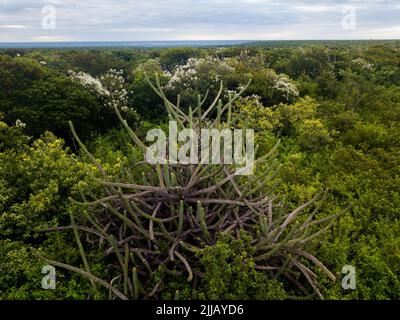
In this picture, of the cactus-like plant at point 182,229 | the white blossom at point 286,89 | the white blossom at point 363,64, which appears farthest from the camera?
the white blossom at point 363,64

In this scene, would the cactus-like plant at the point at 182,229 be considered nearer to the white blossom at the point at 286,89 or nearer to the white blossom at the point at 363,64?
the white blossom at the point at 286,89

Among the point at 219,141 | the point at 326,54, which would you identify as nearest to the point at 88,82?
the point at 219,141

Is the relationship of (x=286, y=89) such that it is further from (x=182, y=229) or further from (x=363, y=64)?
(x=182, y=229)

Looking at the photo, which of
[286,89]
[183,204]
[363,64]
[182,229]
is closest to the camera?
[183,204]

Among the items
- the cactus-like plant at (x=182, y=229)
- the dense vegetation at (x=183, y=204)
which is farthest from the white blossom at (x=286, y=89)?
the cactus-like plant at (x=182, y=229)

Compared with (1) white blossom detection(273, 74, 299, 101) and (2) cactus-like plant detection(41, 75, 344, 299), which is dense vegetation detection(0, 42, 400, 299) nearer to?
(2) cactus-like plant detection(41, 75, 344, 299)

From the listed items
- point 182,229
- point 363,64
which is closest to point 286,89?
point 363,64

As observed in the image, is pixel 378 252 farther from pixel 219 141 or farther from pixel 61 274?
pixel 61 274

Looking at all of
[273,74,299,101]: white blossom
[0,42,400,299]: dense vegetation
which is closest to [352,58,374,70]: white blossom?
[0,42,400,299]: dense vegetation
